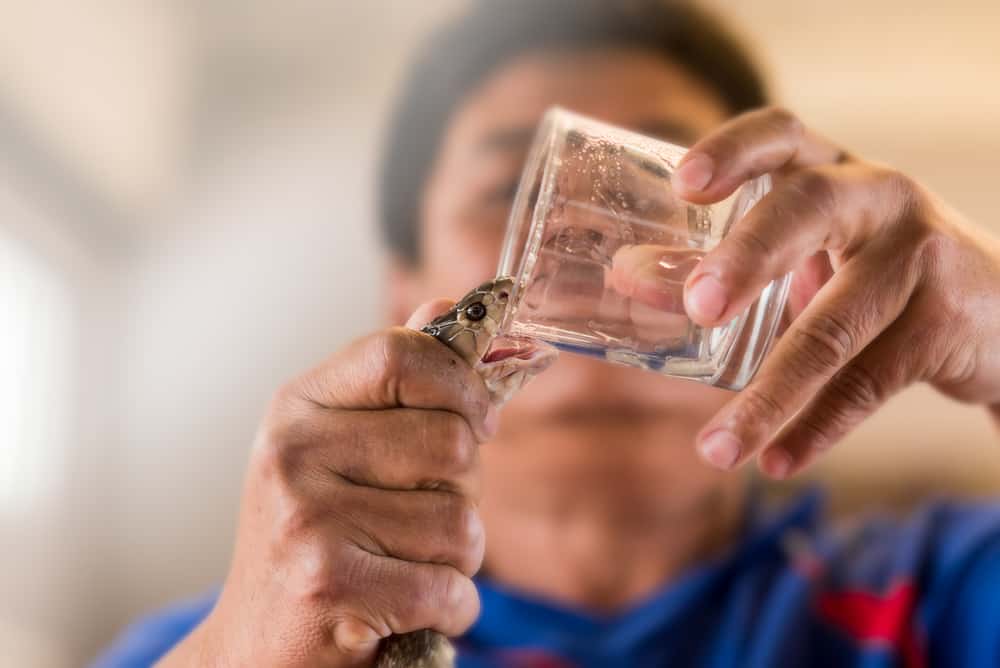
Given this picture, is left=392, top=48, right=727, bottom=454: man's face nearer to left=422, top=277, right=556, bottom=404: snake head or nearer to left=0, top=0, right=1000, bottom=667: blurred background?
left=0, top=0, right=1000, bottom=667: blurred background

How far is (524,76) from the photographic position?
842 millimetres

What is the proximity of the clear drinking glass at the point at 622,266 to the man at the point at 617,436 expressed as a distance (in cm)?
2

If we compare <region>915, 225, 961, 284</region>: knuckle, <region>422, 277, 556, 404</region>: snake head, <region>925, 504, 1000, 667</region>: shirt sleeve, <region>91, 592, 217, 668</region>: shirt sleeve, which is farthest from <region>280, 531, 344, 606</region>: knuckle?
<region>925, 504, 1000, 667</region>: shirt sleeve

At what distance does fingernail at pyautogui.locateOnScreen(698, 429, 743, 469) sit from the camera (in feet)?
1.36

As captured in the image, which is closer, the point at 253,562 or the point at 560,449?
the point at 253,562

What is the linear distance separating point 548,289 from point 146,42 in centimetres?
95

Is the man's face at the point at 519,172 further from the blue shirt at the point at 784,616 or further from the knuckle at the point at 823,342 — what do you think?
the knuckle at the point at 823,342

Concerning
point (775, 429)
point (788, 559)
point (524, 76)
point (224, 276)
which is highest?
point (524, 76)

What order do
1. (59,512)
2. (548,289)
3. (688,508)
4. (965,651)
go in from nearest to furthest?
(548,289)
(965,651)
(688,508)
(59,512)

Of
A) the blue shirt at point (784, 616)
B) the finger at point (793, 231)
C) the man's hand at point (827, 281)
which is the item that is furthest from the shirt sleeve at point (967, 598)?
the finger at point (793, 231)

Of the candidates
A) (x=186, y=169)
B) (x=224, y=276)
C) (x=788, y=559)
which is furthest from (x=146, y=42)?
(x=788, y=559)

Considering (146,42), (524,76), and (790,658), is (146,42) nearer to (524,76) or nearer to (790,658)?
(524,76)

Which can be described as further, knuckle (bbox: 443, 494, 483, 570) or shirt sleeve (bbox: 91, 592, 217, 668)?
shirt sleeve (bbox: 91, 592, 217, 668)

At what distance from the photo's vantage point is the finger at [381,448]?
15.6 inches
